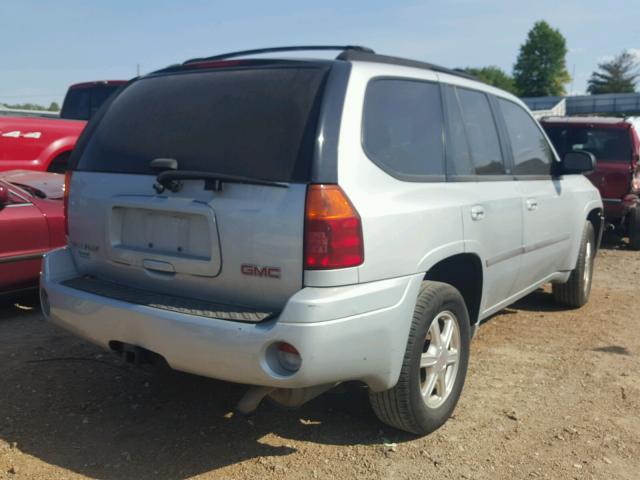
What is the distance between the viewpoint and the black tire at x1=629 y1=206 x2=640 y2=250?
9320 mm

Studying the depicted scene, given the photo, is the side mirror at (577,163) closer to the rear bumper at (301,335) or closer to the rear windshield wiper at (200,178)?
the rear bumper at (301,335)

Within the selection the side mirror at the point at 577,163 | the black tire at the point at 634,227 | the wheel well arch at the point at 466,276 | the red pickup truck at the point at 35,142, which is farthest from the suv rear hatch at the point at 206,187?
the black tire at the point at 634,227

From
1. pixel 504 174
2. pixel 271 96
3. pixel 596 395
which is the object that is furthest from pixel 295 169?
pixel 596 395

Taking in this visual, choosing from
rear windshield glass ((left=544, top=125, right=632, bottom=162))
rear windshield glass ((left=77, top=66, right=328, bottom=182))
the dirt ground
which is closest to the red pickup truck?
the dirt ground

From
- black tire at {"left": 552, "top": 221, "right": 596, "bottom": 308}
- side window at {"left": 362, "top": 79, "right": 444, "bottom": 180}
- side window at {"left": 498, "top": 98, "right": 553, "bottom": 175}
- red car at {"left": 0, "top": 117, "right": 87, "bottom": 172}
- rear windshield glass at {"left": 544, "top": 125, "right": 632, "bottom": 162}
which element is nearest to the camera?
side window at {"left": 362, "top": 79, "right": 444, "bottom": 180}

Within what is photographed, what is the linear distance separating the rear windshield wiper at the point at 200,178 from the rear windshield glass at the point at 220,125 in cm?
3

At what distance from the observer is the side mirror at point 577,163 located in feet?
15.9

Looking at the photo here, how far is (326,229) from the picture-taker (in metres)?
2.62

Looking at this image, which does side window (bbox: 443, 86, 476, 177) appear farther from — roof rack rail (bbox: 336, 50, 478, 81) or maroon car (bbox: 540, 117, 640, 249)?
maroon car (bbox: 540, 117, 640, 249)

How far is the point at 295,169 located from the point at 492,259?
5.18 feet

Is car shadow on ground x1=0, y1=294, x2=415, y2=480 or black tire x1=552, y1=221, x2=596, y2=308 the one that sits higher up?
black tire x1=552, y1=221, x2=596, y2=308

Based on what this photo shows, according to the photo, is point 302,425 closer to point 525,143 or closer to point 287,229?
point 287,229

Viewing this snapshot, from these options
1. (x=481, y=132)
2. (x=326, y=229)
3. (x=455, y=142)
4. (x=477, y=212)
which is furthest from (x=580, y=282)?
(x=326, y=229)

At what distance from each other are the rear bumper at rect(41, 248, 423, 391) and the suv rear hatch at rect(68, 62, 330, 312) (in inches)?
6.2
